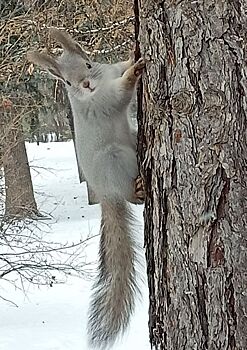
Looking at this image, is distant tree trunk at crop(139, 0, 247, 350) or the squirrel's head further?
→ the squirrel's head

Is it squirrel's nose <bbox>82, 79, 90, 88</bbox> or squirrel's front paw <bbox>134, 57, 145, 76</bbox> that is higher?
squirrel's front paw <bbox>134, 57, 145, 76</bbox>

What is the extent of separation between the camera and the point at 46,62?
2.54 m

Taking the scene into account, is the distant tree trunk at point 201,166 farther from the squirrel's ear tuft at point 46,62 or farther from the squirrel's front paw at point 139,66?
A: the squirrel's ear tuft at point 46,62

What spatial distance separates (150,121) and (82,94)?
2.86 ft

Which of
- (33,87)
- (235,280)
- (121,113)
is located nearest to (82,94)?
(121,113)

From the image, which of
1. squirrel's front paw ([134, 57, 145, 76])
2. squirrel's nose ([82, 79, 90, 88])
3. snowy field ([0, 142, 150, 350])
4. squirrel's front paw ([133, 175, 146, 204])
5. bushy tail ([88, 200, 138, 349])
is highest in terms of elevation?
squirrel's front paw ([134, 57, 145, 76])

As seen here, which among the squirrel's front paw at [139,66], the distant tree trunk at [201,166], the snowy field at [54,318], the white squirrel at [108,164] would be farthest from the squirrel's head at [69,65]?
the snowy field at [54,318]

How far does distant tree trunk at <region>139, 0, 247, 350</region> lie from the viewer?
4.95ft

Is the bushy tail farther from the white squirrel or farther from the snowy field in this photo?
the snowy field

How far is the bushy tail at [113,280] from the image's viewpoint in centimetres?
224

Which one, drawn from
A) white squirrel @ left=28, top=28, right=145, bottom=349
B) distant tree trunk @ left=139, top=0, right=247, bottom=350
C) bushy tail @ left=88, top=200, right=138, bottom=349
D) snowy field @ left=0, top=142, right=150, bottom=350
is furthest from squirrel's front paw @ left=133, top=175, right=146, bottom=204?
snowy field @ left=0, top=142, right=150, bottom=350

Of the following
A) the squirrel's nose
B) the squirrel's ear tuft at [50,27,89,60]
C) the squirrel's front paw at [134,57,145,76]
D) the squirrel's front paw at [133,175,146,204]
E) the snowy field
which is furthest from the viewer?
the snowy field

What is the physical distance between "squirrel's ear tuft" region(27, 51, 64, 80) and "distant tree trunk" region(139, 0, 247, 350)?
0.91 metres

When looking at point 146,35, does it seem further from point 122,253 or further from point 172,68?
point 122,253
